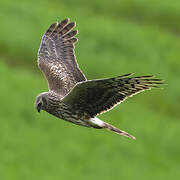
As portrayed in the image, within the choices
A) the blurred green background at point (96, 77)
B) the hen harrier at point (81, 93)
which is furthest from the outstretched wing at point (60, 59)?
the blurred green background at point (96, 77)

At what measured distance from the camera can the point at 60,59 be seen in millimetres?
8430

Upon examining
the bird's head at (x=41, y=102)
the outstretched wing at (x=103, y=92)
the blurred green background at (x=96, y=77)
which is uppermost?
the outstretched wing at (x=103, y=92)

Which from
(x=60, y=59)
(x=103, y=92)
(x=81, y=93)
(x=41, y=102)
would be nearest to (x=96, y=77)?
(x=60, y=59)

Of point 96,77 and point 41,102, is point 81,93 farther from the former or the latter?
point 96,77

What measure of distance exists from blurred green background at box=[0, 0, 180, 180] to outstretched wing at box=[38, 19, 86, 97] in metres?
5.40

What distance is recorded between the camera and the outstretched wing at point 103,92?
6746 mm

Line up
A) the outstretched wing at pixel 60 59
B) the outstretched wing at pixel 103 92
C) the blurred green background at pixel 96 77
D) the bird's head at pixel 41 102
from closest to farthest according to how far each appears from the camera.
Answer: the outstretched wing at pixel 103 92 → the bird's head at pixel 41 102 → the outstretched wing at pixel 60 59 → the blurred green background at pixel 96 77

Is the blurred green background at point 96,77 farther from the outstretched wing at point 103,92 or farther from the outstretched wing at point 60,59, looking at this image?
the outstretched wing at point 103,92

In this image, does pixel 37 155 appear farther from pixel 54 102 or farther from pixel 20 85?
pixel 54 102

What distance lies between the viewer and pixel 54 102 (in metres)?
7.24

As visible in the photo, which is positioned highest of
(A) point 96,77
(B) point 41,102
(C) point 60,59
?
(C) point 60,59

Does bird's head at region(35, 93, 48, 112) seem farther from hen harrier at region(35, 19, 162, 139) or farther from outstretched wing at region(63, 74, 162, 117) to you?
A: outstretched wing at region(63, 74, 162, 117)

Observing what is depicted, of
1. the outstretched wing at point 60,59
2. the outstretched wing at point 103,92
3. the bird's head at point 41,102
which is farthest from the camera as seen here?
the outstretched wing at point 60,59

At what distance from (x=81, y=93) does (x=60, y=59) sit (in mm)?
1627
